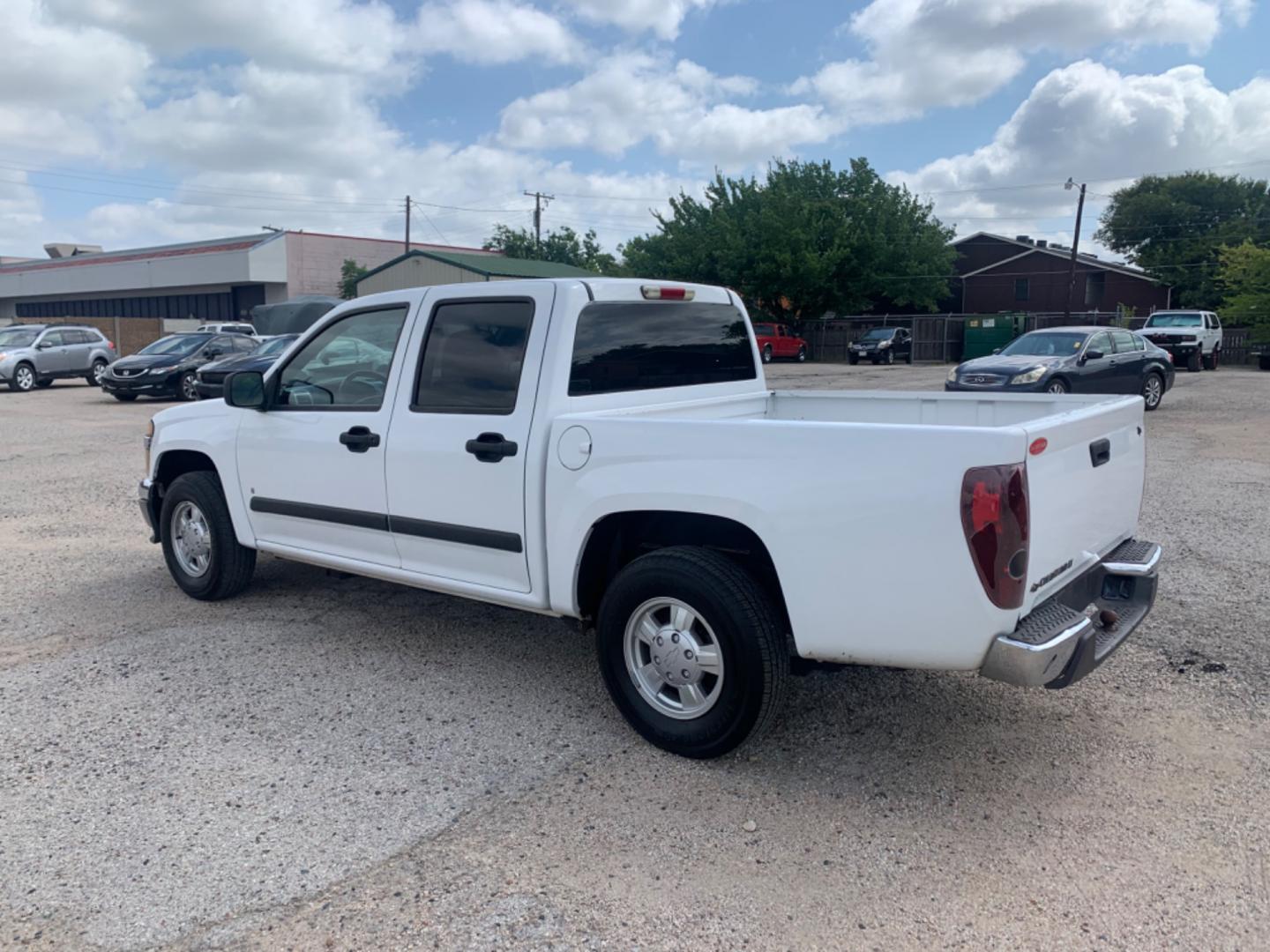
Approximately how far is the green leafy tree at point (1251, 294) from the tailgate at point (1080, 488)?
3651cm

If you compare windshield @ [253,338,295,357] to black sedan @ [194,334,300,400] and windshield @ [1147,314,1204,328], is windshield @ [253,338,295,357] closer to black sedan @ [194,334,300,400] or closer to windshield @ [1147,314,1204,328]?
black sedan @ [194,334,300,400]

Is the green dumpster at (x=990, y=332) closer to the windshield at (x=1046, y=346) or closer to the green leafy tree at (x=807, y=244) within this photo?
the green leafy tree at (x=807, y=244)

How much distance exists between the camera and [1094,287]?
5584 cm

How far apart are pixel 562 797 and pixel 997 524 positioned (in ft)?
5.95

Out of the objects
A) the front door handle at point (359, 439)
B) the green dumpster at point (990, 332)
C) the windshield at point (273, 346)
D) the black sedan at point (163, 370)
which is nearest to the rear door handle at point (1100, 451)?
the front door handle at point (359, 439)

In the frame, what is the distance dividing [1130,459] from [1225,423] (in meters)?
13.7

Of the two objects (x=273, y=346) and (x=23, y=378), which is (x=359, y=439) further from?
(x=23, y=378)

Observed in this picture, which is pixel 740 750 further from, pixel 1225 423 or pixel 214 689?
pixel 1225 423

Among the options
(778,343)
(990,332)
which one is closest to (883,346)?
(990,332)

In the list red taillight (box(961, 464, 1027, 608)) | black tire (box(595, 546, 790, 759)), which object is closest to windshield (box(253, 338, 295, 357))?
black tire (box(595, 546, 790, 759))

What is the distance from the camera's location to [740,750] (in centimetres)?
397

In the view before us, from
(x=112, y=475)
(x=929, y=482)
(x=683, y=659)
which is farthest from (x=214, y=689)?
(x=112, y=475)

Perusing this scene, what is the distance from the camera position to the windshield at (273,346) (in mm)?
20031

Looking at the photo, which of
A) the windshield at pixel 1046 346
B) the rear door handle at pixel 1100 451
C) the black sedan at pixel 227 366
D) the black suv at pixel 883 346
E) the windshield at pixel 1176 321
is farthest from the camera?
the black suv at pixel 883 346
